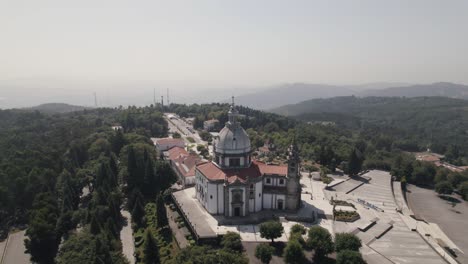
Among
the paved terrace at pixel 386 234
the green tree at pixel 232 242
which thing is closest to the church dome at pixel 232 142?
the green tree at pixel 232 242

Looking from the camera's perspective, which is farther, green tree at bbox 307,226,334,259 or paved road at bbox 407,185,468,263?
paved road at bbox 407,185,468,263

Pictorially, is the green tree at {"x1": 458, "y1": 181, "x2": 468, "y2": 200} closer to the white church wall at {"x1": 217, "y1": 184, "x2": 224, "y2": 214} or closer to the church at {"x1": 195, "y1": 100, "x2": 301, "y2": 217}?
the church at {"x1": 195, "y1": 100, "x2": 301, "y2": 217}

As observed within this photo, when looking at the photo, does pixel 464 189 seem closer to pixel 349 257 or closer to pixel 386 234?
pixel 386 234

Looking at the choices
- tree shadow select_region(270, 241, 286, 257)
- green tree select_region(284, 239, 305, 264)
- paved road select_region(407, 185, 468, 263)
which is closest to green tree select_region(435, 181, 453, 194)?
paved road select_region(407, 185, 468, 263)

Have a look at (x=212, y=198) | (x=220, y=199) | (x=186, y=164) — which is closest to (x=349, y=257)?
(x=220, y=199)

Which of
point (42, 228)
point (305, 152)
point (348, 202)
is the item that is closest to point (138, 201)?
point (42, 228)

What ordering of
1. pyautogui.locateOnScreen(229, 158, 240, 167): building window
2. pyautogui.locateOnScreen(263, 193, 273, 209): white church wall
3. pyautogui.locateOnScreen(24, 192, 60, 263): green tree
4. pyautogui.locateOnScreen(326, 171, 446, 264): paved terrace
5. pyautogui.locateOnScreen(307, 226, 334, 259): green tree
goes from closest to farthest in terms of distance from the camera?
pyautogui.locateOnScreen(307, 226, 334, 259): green tree → pyautogui.locateOnScreen(24, 192, 60, 263): green tree → pyautogui.locateOnScreen(326, 171, 446, 264): paved terrace → pyautogui.locateOnScreen(263, 193, 273, 209): white church wall → pyautogui.locateOnScreen(229, 158, 240, 167): building window
